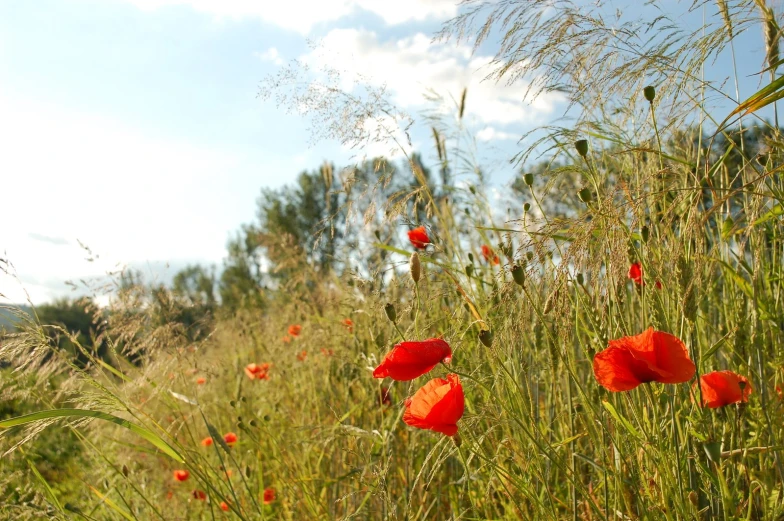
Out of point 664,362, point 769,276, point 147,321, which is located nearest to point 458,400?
point 664,362

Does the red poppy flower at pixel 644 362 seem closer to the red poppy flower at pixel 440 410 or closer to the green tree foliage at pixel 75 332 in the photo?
the red poppy flower at pixel 440 410

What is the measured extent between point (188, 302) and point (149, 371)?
2.27 ft

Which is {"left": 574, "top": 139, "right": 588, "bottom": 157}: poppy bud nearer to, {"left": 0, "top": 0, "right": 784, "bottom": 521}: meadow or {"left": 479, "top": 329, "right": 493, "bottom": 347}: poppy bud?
{"left": 0, "top": 0, "right": 784, "bottom": 521}: meadow

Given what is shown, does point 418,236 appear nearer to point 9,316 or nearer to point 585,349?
point 585,349

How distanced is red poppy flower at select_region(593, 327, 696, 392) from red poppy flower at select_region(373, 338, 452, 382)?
9.7 inches

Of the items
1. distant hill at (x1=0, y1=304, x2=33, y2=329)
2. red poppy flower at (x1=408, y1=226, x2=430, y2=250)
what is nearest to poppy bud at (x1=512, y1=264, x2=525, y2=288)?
red poppy flower at (x1=408, y1=226, x2=430, y2=250)

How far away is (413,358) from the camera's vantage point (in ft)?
3.24

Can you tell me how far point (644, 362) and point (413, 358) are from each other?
0.35m

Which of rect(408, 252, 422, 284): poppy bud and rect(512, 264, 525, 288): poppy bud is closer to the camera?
rect(512, 264, 525, 288): poppy bud

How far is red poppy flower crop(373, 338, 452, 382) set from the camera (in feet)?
3.22

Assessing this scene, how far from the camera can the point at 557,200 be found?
2.27 m

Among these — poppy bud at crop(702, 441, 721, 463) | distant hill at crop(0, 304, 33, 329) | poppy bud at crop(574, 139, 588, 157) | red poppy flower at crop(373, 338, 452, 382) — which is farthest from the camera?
distant hill at crop(0, 304, 33, 329)

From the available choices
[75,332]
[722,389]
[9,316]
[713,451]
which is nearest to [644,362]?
[713,451]

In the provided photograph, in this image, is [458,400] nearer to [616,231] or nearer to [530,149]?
[616,231]
